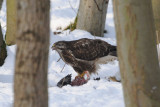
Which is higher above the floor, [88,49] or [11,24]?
[11,24]

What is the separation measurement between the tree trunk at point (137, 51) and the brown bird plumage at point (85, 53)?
363 cm

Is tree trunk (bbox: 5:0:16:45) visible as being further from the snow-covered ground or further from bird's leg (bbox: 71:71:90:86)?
bird's leg (bbox: 71:71:90:86)

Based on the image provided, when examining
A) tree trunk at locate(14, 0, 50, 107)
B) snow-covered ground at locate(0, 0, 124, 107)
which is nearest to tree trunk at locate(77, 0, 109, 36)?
snow-covered ground at locate(0, 0, 124, 107)

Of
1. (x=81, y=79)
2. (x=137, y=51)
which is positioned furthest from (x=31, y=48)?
(x=81, y=79)

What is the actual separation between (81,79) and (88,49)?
0.69 meters

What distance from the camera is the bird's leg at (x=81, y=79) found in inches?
256

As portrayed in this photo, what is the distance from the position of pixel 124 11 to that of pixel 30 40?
3.80 feet

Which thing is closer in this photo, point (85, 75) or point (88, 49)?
point (85, 75)

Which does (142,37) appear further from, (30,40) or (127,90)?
(30,40)

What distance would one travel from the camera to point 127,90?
3383 millimetres

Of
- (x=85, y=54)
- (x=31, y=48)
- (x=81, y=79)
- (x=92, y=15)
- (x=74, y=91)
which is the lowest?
(x=74, y=91)

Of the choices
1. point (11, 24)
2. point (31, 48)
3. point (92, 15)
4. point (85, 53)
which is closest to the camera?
point (31, 48)

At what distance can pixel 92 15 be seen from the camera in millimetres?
9586

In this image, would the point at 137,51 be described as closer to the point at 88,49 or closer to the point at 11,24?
the point at 88,49
